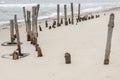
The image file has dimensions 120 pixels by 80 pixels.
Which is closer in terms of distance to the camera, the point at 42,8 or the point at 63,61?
the point at 63,61

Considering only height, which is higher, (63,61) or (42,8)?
(42,8)

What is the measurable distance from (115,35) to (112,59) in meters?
5.22

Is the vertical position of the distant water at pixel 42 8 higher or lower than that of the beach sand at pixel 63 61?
higher

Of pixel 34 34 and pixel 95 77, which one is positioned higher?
pixel 34 34

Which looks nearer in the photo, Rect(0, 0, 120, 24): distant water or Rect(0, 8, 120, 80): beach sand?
Rect(0, 8, 120, 80): beach sand

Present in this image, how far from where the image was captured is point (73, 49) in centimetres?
1487

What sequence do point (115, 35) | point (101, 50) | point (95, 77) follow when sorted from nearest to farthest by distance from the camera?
point (95, 77) < point (101, 50) < point (115, 35)

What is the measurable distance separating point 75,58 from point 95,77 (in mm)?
2579

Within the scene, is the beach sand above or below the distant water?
below

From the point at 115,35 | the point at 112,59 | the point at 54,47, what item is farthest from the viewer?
the point at 115,35

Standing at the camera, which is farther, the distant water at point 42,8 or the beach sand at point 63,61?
the distant water at point 42,8

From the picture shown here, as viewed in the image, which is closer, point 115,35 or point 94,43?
point 94,43

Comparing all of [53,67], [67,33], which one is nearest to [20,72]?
[53,67]

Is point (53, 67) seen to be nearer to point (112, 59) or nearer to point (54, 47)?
point (112, 59)
